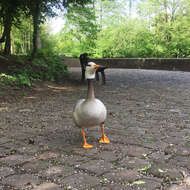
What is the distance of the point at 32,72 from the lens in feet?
38.8

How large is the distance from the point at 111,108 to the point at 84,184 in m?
4.06

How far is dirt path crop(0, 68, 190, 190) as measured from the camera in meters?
2.64

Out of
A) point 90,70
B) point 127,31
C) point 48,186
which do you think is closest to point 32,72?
point 90,70

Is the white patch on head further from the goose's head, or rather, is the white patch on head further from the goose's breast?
the goose's breast

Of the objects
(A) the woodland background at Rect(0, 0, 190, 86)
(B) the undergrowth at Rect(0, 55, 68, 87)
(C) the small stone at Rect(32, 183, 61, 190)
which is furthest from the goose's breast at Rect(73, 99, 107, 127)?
(A) the woodland background at Rect(0, 0, 190, 86)

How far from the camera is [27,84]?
9.84 meters

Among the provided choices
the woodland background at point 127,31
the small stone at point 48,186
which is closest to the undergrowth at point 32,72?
the woodland background at point 127,31

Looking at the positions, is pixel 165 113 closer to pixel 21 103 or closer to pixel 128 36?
pixel 21 103

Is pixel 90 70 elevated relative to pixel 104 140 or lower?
elevated

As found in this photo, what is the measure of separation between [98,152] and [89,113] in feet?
1.72

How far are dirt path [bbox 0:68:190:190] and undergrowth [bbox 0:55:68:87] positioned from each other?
3518 mm

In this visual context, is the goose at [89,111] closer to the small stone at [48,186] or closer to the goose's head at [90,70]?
the goose's head at [90,70]

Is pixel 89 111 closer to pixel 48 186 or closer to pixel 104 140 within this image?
pixel 104 140

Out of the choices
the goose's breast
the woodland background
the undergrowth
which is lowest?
the goose's breast
